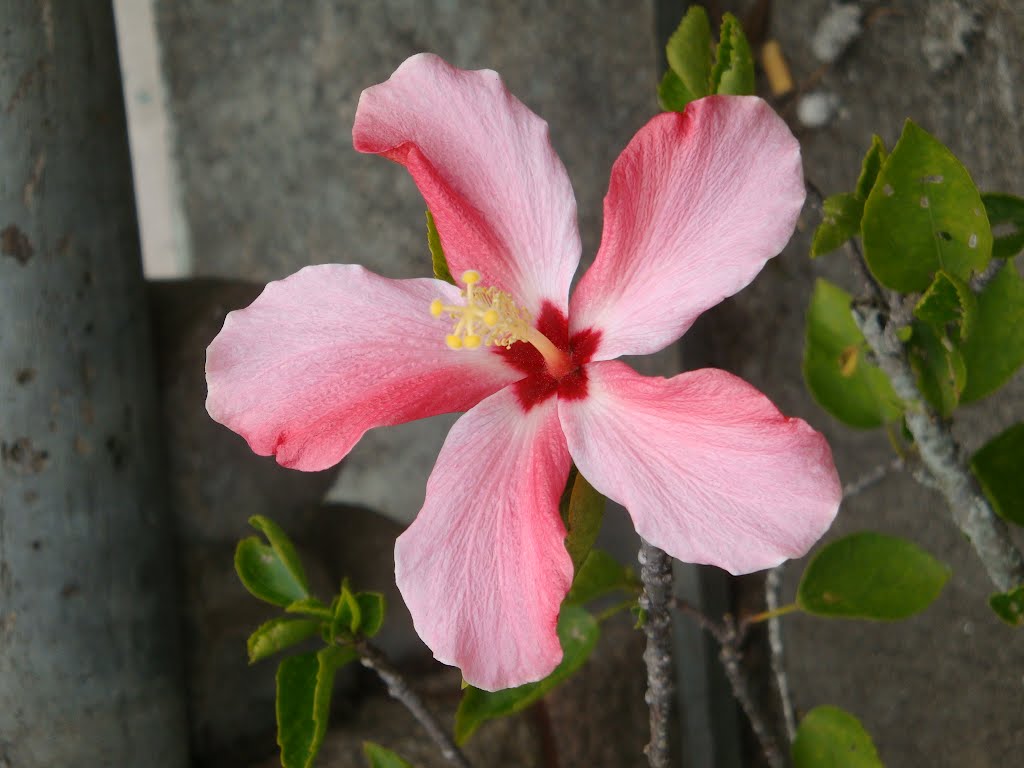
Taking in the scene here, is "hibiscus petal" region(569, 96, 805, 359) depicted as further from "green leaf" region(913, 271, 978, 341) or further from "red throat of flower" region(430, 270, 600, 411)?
"green leaf" region(913, 271, 978, 341)

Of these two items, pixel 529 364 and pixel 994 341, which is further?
pixel 994 341

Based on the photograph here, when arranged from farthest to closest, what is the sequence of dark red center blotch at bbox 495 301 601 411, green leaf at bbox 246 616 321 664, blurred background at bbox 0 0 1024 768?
blurred background at bbox 0 0 1024 768
green leaf at bbox 246 616 321 664
dark red center blotch at bbox 495 301 601 411

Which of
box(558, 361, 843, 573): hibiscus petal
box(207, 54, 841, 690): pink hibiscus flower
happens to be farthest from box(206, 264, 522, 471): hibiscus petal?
box(558, 361, 843, 573): hibiscus petal

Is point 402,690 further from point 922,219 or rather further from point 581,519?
point 922,219

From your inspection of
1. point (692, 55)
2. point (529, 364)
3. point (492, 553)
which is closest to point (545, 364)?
point (529, 364)


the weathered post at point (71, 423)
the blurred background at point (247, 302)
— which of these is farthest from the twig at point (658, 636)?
the weathered post at point (71, 423)


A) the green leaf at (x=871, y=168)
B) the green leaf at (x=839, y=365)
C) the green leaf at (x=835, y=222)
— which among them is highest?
the green leaf at (x=871, y=168)

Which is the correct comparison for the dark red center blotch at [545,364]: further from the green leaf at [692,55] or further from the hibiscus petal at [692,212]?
the green leaf at [692,55]
